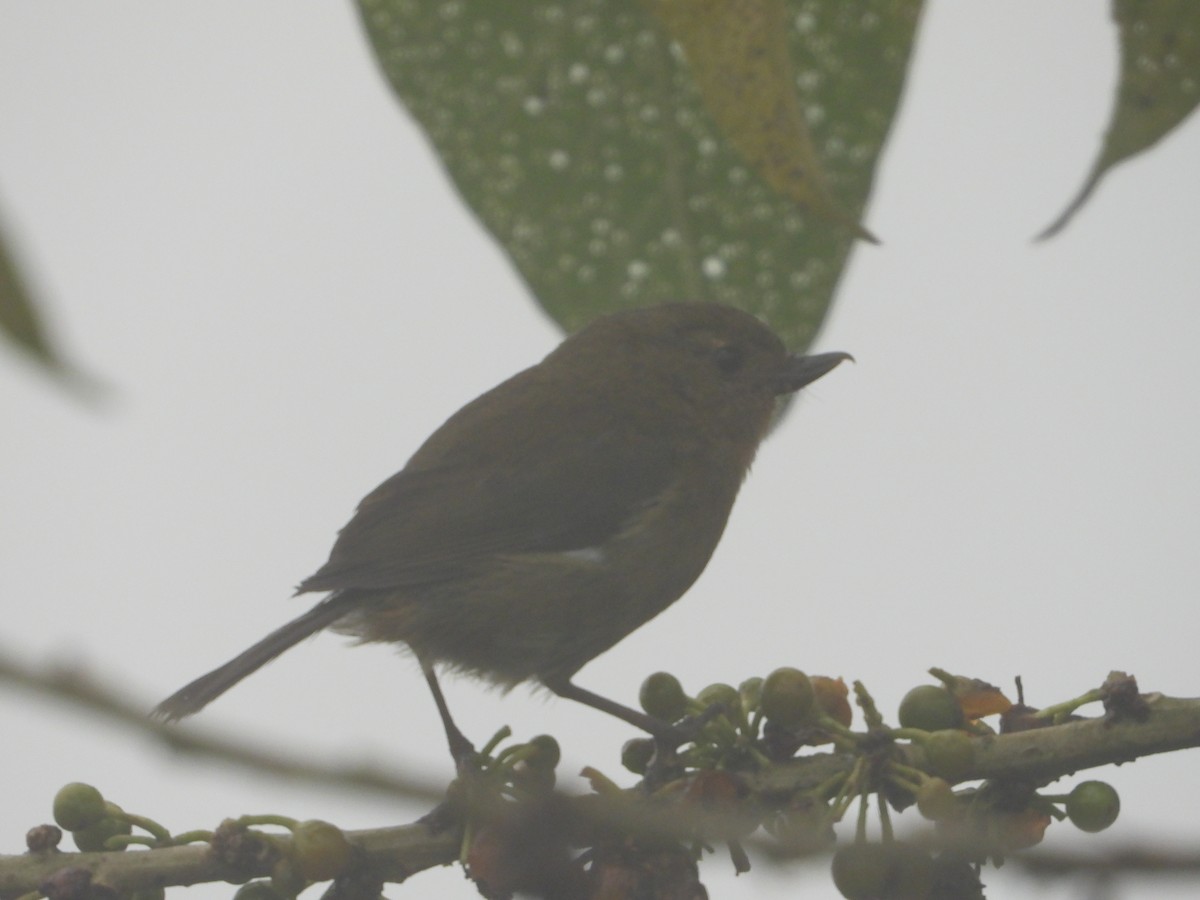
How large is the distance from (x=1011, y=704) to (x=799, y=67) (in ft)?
2.93

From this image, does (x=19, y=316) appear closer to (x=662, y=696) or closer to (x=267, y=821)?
(x=267, y=821)

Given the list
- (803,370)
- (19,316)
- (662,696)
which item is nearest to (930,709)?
(662,696)

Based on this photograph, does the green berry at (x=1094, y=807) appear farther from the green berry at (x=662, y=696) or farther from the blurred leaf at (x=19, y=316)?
the blurred leaf at (x=19, y=316)

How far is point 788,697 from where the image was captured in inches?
78.7

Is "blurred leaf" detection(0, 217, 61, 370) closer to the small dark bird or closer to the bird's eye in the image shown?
the small dark bird

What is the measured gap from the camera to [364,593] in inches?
129

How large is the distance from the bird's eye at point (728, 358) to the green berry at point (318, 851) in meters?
2.45

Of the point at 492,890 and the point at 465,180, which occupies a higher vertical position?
the point at 465,180

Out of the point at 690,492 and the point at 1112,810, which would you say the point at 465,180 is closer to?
the point at 1112,810

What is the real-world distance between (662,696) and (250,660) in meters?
0.94

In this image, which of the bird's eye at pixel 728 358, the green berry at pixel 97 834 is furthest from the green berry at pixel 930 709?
the bird's eye at pixel 728 358

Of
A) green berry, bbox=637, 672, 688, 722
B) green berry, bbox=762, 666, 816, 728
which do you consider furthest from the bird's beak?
green berry, bbox=762, 666, 816, 728

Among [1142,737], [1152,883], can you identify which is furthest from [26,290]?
[1142,737]

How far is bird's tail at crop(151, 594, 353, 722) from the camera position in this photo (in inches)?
104
